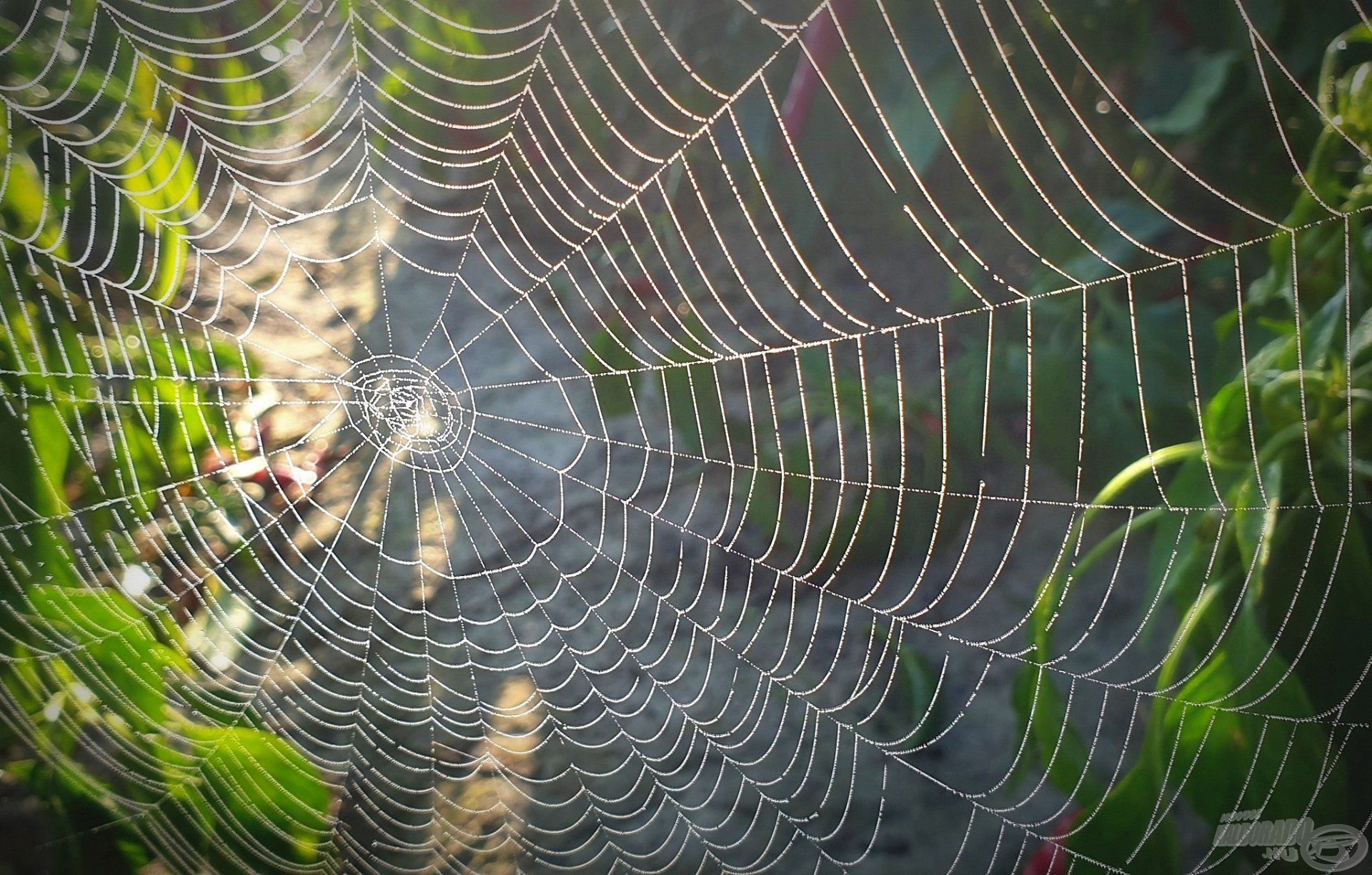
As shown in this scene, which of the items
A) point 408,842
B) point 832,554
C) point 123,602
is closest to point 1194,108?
point 832,554

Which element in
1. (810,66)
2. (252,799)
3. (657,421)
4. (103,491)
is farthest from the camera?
(657,421)

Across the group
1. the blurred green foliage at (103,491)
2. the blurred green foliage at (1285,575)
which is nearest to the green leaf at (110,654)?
the blurred green foliage at (103,491)

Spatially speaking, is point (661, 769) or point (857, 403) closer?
point (661, 769)

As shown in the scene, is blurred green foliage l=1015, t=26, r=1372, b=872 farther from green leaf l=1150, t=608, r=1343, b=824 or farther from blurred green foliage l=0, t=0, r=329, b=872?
blurred green foliage l=0, t=0, r=329, b=872

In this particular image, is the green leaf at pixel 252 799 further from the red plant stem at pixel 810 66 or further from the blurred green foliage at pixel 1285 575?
the red plant stem at pixel 810 66

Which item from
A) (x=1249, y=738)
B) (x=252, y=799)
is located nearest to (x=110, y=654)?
(x=252, y=799)

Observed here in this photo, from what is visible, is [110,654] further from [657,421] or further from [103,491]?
[657,421]

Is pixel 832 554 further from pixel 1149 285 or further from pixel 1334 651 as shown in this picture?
pixel 1334 651

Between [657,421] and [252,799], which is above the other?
[657,421]
